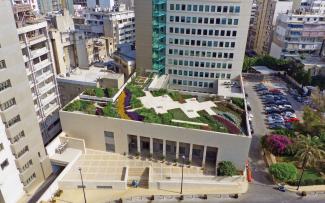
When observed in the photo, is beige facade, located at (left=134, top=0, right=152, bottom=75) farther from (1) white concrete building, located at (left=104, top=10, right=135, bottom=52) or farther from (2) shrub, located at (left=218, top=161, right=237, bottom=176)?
(2) shrub, located at (left=218, top=161, right=237, bottom=176)

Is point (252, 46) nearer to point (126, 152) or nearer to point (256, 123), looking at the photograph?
point (256, 123)

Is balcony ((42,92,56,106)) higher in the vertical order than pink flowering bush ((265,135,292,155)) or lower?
higher

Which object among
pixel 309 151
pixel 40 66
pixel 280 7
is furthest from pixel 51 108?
pixel 280 7

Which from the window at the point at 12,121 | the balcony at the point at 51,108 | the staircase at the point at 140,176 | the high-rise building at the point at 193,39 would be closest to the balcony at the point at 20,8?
the balcony at the point at 51,108

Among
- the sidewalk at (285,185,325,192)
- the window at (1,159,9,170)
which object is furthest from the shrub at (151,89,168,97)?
the window at (1,159,9,170)

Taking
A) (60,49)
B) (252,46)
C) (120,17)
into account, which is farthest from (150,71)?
(252,46)

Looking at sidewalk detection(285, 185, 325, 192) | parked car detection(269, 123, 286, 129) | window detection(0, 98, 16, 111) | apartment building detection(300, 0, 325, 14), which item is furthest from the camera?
apartment building detection(300, 0, 325, 14)

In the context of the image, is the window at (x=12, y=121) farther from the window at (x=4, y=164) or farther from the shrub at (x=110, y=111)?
the shrub at (x=110, y=111)

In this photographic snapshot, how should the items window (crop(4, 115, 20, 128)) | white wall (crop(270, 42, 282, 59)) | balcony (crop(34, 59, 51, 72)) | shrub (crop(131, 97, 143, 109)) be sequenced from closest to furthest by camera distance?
window (crop(4, 115, 20, 128)) < shrub (crop(131, 97, 143, 109)) < balcony (crop(34, 59, 51, 72)) < white wall (crop(270, 42, 282, 59))
